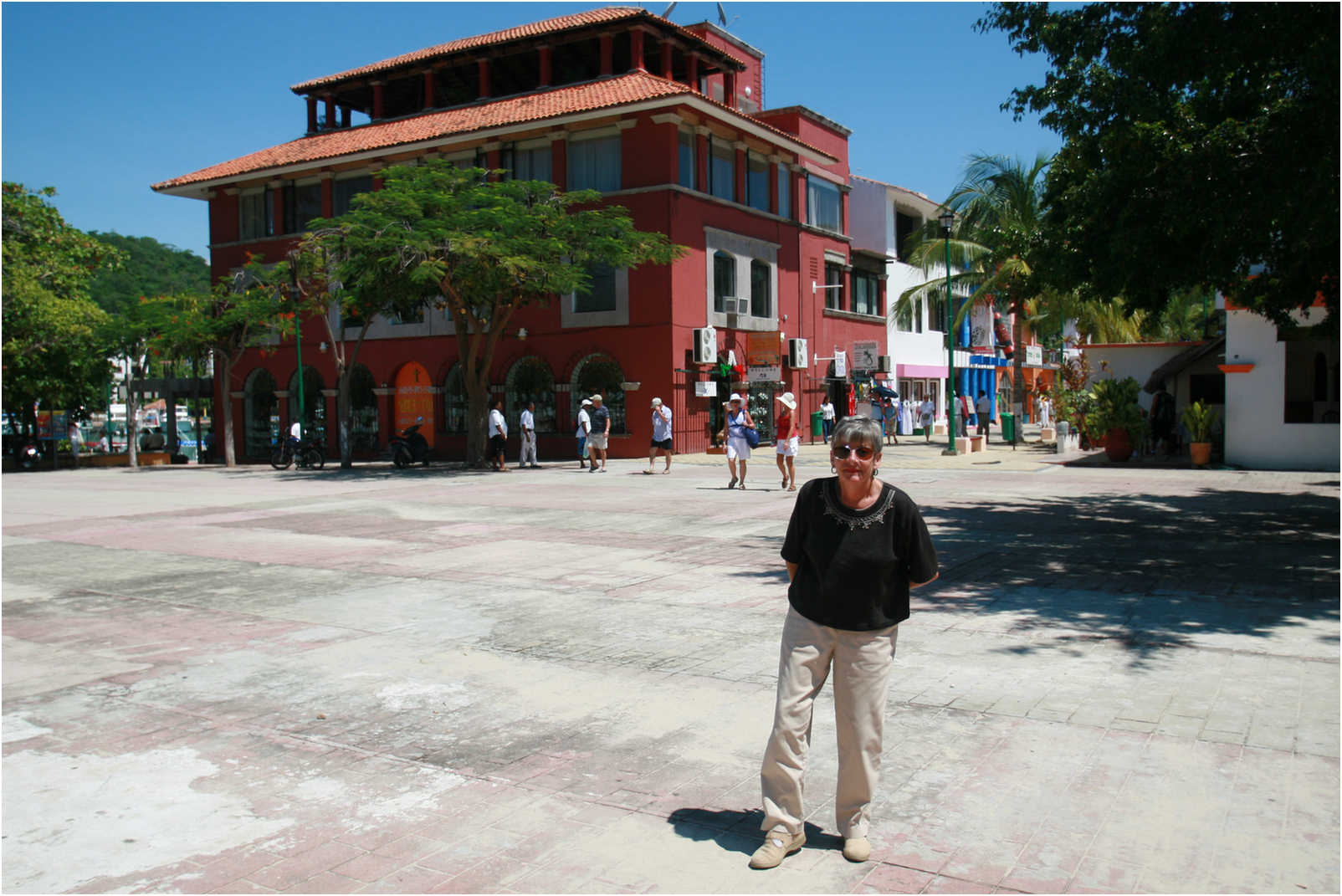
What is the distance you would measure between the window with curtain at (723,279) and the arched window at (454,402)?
28.0ft

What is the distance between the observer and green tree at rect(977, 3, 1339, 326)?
9.86m

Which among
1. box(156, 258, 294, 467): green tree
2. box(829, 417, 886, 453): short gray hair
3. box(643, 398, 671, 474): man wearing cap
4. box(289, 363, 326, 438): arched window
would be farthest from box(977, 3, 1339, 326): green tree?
box(289, 363, 326, 438): arched window

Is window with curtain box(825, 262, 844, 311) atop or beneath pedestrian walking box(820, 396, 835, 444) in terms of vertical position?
atop

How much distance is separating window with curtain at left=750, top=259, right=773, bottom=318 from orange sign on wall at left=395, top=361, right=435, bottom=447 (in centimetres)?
1097

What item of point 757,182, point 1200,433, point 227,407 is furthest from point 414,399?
point 1200,433

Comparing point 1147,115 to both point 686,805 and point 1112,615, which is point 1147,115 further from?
point 686,805

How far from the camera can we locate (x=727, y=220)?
33500 mm

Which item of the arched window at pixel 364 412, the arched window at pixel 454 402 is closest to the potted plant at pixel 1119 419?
the arched window at pixel 454 402

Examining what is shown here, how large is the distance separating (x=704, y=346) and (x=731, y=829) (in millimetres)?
27217

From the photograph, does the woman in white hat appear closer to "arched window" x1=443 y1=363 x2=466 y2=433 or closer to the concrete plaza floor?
the concrete plaza floor

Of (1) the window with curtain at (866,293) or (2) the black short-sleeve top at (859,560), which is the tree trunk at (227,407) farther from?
(2) the black short-sleeve top at (859,560)

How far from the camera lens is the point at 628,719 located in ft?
18.5

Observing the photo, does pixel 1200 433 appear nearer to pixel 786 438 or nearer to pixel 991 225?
pixel 786 438

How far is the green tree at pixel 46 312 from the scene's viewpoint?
34.5 metres
